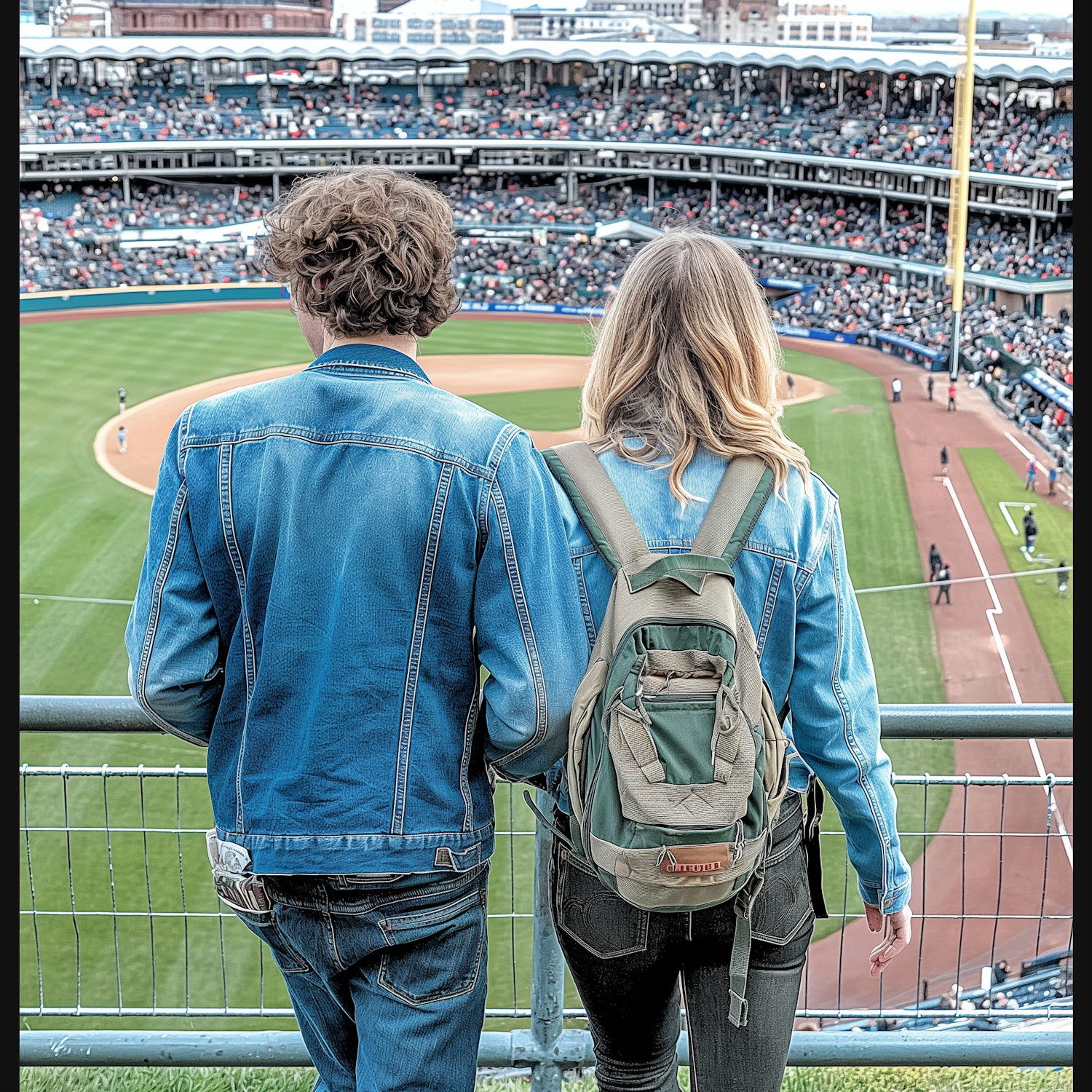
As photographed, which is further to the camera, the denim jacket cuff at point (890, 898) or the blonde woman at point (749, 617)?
the denim jacket cuff at point (890, 898)

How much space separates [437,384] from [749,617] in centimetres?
2429

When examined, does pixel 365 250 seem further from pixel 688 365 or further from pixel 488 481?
pixel 688 365

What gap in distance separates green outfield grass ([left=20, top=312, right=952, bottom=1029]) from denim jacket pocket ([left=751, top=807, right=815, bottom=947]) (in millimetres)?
901

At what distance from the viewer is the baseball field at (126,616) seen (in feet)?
33.3

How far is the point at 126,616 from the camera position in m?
18.2

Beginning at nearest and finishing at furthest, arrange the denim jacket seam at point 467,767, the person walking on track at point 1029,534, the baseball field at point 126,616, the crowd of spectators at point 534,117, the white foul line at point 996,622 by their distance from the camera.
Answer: the denim jacket seam at point 467,767 < the baseball field at point 126,616 < the white foul line at point 996,622 < the person walking on track at point 1029,534 < the crowd of spectators at point 534,117

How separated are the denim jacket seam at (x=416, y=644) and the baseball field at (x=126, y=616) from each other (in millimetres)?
1021

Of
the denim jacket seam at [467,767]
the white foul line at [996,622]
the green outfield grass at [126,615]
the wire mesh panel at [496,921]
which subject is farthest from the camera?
the white foul line at [996,622]

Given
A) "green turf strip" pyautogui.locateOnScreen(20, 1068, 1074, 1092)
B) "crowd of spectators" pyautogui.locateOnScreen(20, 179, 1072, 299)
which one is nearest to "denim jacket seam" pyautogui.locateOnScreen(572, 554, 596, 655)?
"green turf strip" pyautogui.locateOnScreen(20, 1068, 1074, 1092)

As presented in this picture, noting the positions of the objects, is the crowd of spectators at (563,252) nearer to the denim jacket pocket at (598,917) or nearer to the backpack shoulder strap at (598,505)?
the backpack shoulder strap at (598,505)

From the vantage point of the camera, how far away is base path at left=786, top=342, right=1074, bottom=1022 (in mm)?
9727

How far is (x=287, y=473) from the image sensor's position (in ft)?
7.40

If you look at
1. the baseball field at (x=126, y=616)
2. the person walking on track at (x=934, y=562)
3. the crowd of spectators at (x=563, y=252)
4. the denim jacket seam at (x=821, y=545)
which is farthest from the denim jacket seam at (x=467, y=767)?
the crowd of spectators at (x=563, y=252)
